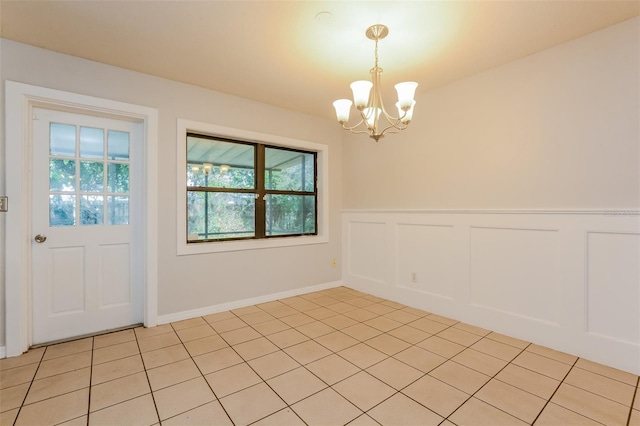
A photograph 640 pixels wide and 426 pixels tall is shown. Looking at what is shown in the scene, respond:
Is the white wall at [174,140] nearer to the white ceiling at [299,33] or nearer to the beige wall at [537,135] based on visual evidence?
the white ceiling at [299,33]

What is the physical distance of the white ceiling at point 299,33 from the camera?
1.93 m

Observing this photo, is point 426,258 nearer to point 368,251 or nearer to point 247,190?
point 368,251

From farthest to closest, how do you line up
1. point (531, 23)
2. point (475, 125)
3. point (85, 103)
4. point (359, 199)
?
point (359, 199) < point (475, 125) < point (85, 103) < point (531, 23)

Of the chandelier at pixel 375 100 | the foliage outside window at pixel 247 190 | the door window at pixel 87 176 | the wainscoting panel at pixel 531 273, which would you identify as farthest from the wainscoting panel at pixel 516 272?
the door window at pixel 87 176

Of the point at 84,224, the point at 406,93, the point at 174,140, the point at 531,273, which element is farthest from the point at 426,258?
the point at 84,224

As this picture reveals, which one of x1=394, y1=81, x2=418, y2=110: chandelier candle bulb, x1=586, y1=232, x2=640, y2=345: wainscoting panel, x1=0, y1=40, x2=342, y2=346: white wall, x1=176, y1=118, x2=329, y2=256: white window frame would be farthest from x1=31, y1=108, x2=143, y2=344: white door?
x1=586, y1=232, x2=640, y2=345: wainscoting panel

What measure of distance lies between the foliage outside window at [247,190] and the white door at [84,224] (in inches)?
22.1

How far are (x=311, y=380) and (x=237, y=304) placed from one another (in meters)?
1.68

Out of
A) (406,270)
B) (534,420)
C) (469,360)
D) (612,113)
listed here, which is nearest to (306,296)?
(406,270)

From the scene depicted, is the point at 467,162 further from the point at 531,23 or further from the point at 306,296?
the point at 306,296

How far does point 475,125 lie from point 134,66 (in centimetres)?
319

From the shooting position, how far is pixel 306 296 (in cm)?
385

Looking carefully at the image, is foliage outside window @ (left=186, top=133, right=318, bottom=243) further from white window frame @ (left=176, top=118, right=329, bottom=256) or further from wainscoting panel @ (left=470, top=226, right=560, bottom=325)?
wainscoting panel @ (left=470, top=226, right=560, bottom=325)

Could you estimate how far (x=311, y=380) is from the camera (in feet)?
6.47
